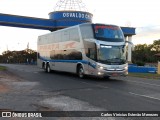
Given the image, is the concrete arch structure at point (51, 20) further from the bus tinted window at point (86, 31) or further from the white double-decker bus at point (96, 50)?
the bus tinted window at point (86, 31)

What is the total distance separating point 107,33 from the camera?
70.9ft

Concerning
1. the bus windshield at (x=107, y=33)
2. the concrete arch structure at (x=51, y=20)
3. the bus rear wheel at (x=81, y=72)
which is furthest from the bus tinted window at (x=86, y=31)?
the concrete arch structure at (x=51, y=20)

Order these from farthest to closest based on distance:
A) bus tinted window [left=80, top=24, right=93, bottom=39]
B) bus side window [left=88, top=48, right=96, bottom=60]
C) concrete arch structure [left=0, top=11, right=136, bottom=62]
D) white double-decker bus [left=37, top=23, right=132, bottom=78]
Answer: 1. concrete arch structure [left=0, top=11, right=136, bottom=62]
2. bus tinted window [left=80, top=24, right=93, bottom=39]
3. bus side window [left=88, top=48, right=96, bottom=60]
4. white double-decker bus [left=37, top=23, right=132, bottom=78]

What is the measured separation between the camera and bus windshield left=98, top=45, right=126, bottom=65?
69.2ft

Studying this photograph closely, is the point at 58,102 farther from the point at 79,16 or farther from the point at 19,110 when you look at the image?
the point at 79,16

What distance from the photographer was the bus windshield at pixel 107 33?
2139cm

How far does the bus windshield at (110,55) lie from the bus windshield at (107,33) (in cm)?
60

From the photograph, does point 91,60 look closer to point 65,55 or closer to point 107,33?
point 107,33

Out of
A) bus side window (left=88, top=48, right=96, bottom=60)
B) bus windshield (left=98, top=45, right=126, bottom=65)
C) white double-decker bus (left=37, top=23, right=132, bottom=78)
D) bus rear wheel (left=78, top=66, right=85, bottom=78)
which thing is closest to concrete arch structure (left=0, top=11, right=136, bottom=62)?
white double-decker bus (left=37, top=23, right=132, bottom=78)

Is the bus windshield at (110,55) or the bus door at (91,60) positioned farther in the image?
the bus door at (91,60)

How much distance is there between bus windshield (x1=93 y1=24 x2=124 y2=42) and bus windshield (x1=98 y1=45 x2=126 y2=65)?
0.60m

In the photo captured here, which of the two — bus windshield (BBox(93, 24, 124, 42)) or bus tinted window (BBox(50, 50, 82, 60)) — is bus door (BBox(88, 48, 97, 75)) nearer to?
bus windshield (BBox(93, 24, 124, 42))

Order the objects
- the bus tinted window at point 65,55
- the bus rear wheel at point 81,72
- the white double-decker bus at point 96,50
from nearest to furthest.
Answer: the white double-decker bus at point 96,50
the bus rear wheel at point 81,72
the bus tinted window at point 65,55

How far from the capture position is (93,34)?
2138 centimetres
